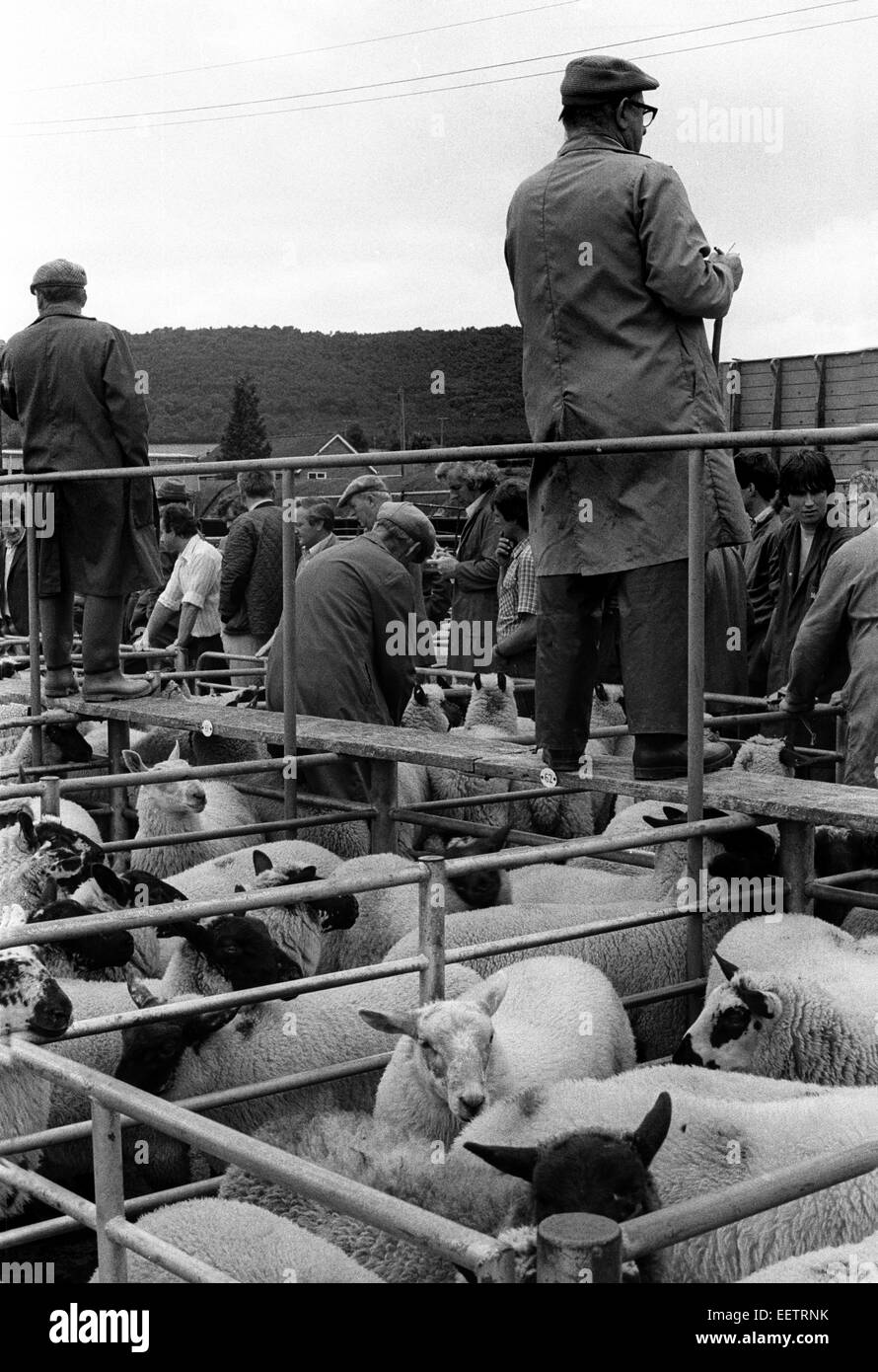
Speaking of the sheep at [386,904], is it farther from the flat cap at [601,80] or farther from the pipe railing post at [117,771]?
the flat cap at [601,80]

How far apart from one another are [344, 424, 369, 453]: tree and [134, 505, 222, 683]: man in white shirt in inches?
1512

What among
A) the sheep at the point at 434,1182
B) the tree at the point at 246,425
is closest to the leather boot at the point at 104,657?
the sheep at the point at 434,1182

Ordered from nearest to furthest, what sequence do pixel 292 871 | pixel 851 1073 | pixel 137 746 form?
pixel 851 1073 < pixel 292 871 < pixel 137 746

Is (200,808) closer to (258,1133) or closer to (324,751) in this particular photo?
(324,751)

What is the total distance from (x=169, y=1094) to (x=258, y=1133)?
0.83 ft

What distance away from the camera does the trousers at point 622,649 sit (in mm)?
4254

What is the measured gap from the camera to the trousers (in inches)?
167

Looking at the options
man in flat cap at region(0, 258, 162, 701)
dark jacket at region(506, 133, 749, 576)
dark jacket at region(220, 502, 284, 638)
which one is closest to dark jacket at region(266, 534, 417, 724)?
man in flat cap at region(0, 258, 162, 701)

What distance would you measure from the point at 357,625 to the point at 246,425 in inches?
3290

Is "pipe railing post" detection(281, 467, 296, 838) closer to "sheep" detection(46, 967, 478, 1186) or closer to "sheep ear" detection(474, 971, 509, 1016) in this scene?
"sheep" detection(46, 967, 478, 1186)

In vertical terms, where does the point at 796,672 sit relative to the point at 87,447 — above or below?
below

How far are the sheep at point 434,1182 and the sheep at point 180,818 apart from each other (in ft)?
7.51

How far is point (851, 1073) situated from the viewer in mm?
3490
